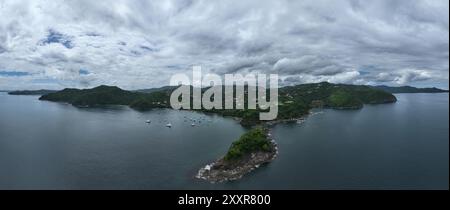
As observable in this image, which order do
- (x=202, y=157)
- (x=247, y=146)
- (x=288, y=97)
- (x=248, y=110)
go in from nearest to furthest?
(x=247, y=146)
(x=202, y=157)
(x=248, y=110)
(x=288, y=97)

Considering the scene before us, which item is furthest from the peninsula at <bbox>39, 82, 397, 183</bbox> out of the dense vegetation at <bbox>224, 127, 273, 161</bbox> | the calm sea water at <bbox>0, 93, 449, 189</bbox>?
the calm sea water at <bbox>0, 93, 449, 189</bbox>

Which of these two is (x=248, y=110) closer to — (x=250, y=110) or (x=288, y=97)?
(x=250, y=110)

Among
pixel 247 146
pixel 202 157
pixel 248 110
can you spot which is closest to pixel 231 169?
pixel 247 146

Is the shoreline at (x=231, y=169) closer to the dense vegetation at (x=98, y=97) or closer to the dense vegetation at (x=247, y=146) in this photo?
the dense vegetation at (x=247, y=146)

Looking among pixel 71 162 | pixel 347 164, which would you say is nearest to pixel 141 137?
pixel 71 162

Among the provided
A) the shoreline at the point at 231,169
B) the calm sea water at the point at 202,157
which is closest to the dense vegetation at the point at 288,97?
the calm sea water at the point at 202,157

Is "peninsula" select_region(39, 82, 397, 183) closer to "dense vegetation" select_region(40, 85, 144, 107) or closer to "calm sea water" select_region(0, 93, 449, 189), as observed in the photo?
"dense vegetation" select_region(40, 85, 144, 107)
